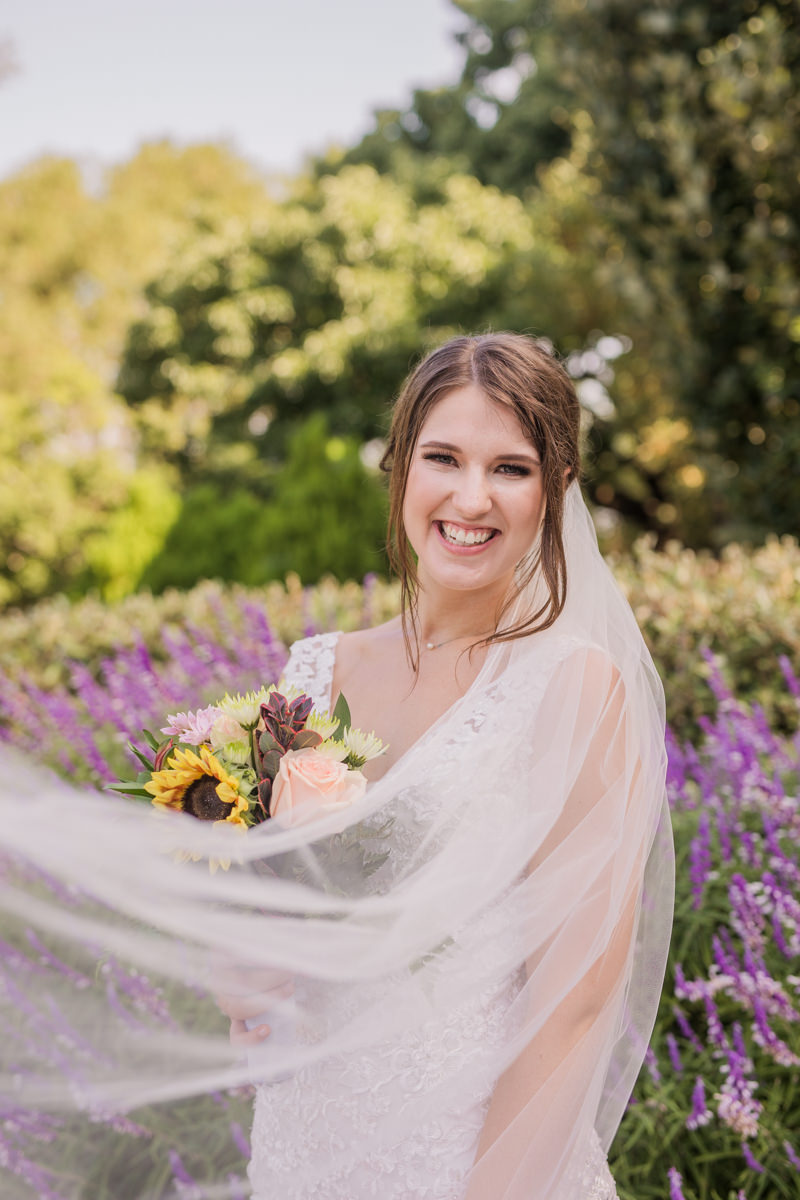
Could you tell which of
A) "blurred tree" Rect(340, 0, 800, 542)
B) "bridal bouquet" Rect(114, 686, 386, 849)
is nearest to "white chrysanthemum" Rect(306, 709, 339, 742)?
"bridal bouquet" Rect(114, 686, 386, 849)

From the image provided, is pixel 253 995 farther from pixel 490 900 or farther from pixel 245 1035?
Answer: pixel 490 900

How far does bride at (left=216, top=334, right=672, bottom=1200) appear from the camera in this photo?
1.40m

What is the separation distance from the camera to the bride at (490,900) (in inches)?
55.1

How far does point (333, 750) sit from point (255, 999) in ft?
1.38

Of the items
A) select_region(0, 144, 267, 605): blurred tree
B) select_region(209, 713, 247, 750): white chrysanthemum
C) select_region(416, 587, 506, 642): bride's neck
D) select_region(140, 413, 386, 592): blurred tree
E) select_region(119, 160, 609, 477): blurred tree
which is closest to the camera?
select_region(209, 713, 247, 750): white chrysanthemum

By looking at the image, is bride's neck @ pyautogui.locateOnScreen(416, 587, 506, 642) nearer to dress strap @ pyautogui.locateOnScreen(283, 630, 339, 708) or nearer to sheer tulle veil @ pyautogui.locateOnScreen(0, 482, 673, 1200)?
sheer tulle veil @ pyautogui.locateOnScreen(0, 482, 673, 1200)

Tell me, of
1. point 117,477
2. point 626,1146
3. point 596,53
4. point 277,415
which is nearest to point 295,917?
point 626,1146

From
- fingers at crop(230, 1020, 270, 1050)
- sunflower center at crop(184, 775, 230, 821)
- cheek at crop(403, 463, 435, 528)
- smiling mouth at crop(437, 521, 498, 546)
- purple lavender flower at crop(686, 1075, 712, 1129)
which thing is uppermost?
cheek at crop(403, 463, 435, 528)

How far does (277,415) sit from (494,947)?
45.3 feet

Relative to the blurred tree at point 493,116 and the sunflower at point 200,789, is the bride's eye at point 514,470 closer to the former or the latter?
the sunflower at point 200,789

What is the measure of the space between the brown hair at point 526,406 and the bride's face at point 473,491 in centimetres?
2

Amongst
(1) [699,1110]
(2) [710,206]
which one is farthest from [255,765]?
(2) [710,206]

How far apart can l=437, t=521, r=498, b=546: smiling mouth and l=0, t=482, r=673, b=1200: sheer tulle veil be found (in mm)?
221

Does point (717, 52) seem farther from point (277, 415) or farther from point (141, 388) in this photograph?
point (141, 388)
